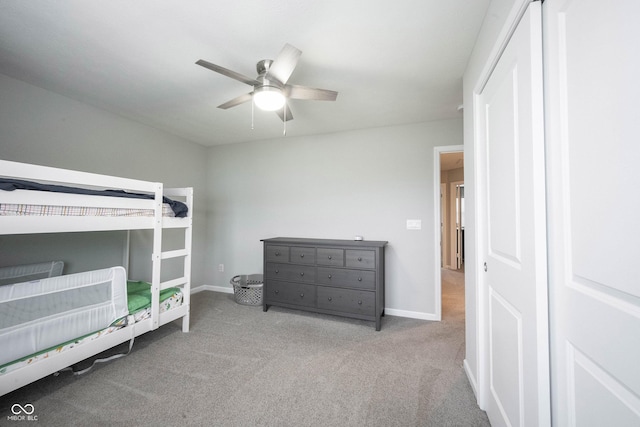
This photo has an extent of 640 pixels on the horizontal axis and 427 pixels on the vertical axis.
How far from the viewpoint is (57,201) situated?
4.92 ft

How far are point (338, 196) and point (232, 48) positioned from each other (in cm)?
203

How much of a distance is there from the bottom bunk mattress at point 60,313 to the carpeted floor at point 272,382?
337mm

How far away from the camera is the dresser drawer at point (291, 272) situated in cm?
289

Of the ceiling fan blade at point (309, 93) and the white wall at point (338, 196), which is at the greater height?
the ceiling fan blade at point (309, 93)

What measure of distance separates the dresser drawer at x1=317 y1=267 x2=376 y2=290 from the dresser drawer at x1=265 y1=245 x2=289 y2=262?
466 millimetres

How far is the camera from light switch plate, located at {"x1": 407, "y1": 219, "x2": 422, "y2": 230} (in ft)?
9.72

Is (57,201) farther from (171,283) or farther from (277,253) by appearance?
(277,253)

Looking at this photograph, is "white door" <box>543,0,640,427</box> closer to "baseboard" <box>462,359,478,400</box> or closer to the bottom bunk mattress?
"baseboard" <box>462,359,478,400</box>

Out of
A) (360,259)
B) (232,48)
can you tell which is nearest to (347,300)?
(360,259)

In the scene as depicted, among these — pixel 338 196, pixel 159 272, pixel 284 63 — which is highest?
pixel 284 63

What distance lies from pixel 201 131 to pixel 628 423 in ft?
13.1

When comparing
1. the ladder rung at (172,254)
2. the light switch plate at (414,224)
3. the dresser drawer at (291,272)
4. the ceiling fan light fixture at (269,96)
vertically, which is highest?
the ceiling fan light fixture at (269,96)

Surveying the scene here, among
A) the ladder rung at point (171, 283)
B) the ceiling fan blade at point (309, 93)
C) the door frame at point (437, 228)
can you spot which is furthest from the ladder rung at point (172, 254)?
the door frame at point (437, 228)

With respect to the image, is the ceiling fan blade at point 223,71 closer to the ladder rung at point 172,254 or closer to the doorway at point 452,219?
the ladder rung at point 172,254
